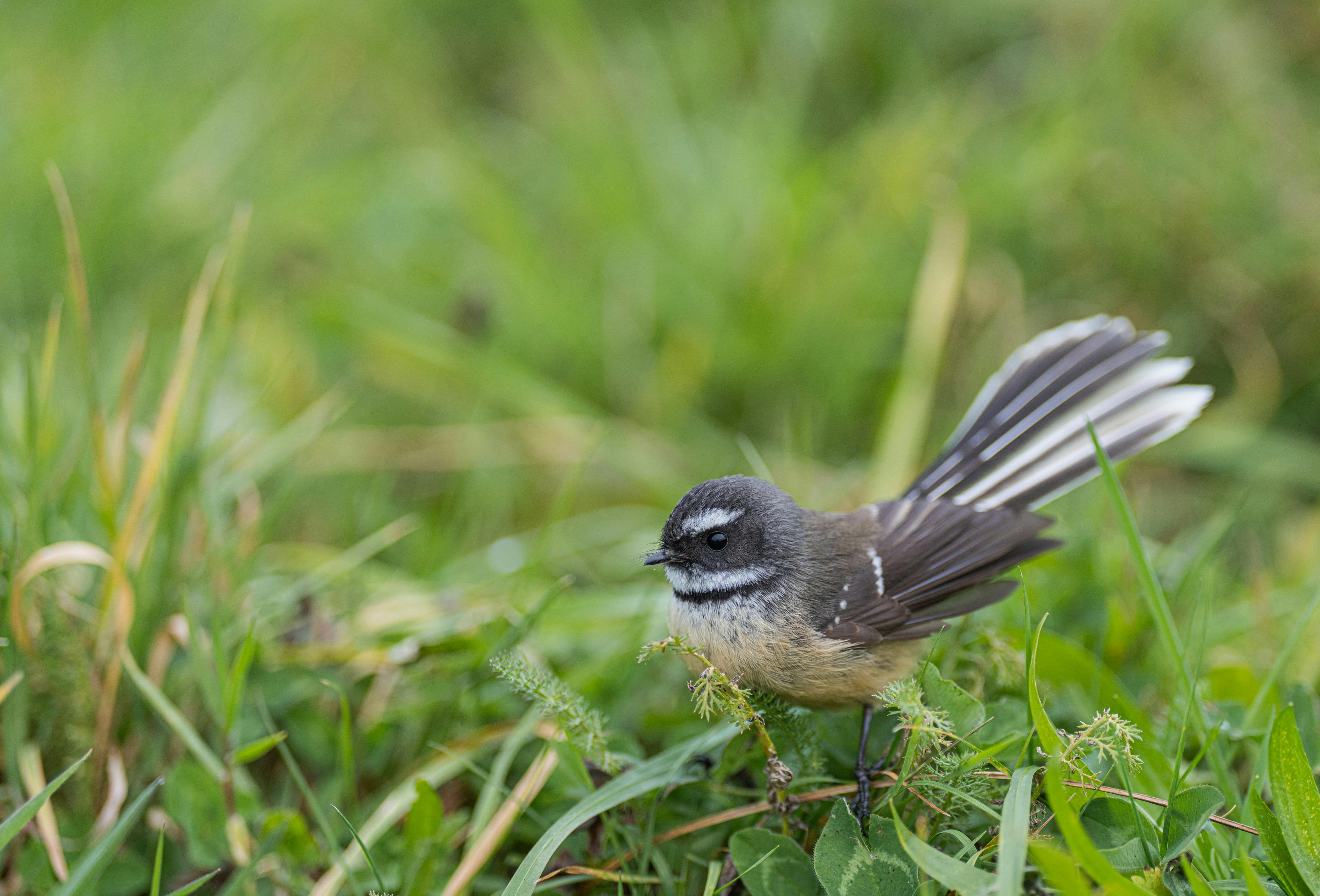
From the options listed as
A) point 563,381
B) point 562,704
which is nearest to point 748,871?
point 562,704

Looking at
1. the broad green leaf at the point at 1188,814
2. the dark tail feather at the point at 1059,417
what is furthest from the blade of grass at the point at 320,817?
the dark tail feather at the point at 1059,417

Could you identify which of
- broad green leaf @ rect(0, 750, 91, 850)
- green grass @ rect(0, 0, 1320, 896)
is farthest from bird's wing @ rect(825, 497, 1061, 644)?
broad green leaf @ rect(0, 750, 91, 850)

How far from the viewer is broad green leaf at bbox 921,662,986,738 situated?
7.75 ft

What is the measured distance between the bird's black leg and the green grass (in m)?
0.11

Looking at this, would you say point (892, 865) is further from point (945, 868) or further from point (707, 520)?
point (707, 520)

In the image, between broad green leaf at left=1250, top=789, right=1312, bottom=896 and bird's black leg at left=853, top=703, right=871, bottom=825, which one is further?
bird's black leg at left=853, top=703, right=871, bottom=825

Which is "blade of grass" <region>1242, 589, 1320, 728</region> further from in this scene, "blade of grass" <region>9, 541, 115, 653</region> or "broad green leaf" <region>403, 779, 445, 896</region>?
"blade of grass" <region>9, 541, 115, 653</region>

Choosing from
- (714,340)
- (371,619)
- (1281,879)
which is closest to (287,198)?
(714,340)

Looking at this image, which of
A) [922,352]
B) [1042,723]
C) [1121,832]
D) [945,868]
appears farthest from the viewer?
[922,352]

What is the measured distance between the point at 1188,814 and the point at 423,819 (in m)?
1.78

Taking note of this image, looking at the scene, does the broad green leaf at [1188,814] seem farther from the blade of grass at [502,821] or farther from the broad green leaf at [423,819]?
the broad green leaf at [423,819]

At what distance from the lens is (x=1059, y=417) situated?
3.52 metres

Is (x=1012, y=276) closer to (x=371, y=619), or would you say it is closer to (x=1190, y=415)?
(x=1190, y=415)

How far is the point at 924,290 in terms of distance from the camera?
17.4 ft
